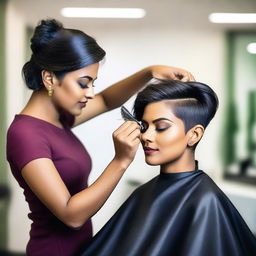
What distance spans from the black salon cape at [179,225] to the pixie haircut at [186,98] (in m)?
0.17

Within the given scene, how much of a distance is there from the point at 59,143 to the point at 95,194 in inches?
12.1

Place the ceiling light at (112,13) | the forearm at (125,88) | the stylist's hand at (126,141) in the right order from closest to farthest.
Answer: the stylist's hand at (126,141) < the forearm at (125,88) < the ceiling light at (112,13)

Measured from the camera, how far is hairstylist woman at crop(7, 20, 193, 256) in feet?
3.87

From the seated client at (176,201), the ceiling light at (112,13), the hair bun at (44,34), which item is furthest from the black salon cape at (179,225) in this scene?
the ceiling light at (112,13)

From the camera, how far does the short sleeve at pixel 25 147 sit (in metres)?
1.27

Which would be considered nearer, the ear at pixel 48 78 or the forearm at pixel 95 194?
the forearm at pixel 95 194

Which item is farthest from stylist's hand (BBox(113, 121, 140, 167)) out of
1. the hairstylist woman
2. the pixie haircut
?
the pixie haircut

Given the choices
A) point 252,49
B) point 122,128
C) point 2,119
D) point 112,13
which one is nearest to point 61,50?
point 122,128

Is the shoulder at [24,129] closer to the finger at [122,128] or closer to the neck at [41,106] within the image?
the neck at [41,106]

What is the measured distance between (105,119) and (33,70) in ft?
3.13

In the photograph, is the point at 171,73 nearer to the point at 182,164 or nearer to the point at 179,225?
the point at 182,164

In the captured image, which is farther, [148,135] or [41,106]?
[41,106]

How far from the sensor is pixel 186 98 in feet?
4.16

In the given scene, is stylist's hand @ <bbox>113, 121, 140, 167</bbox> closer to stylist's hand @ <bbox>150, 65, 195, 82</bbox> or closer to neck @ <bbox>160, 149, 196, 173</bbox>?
neck @ <bbox>160, 149, 196, 173</bbox>
